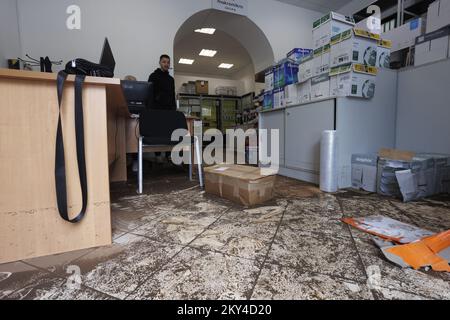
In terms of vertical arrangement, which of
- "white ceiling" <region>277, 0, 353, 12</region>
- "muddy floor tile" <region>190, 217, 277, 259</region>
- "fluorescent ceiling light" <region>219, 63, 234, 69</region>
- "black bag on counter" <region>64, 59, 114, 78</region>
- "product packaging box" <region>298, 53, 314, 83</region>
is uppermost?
"fluorescent ceiling light" <region>219, 63, 234, 69</region>

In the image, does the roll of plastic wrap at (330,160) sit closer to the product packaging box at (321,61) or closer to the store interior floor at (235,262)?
the store interior floor at (235,262)

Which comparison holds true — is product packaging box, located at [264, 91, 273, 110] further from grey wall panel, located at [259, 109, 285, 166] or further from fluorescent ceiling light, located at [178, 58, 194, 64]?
fluorescent ceiling light, located at [178, 58, 194, 64]

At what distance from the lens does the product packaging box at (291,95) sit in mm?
2557

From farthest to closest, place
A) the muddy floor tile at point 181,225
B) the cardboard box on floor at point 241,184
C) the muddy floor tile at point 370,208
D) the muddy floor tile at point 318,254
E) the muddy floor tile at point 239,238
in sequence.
Answer: the cardboard box on floor at point 241,184
the muddy floor tile at point 370,208
the muddy floor tile at point 181,225
the muddy floor tile at point 239,238
the muddy floor tile at point 318,254

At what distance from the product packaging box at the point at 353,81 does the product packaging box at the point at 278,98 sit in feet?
2.27

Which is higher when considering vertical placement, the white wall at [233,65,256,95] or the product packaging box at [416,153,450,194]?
the white wall at [233,65,256,95]

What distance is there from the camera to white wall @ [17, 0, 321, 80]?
8.69 ft

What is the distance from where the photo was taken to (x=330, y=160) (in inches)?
76.1

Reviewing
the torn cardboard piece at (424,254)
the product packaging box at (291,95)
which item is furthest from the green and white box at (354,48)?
the torn cardboard piece at (424,254)

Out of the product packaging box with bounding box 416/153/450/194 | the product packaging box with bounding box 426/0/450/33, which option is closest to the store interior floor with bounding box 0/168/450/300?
the product packaging box with bounding box 416/153/450/194

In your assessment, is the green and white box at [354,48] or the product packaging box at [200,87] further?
the product packaging box at [200,87]

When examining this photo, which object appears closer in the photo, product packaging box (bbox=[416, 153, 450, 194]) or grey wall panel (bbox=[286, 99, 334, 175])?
product packaging box (bbox=[416, 153, 450, 194])

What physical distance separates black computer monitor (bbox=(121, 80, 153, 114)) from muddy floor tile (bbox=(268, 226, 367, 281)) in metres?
1.90

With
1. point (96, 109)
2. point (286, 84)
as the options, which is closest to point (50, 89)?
point (96, 109)
